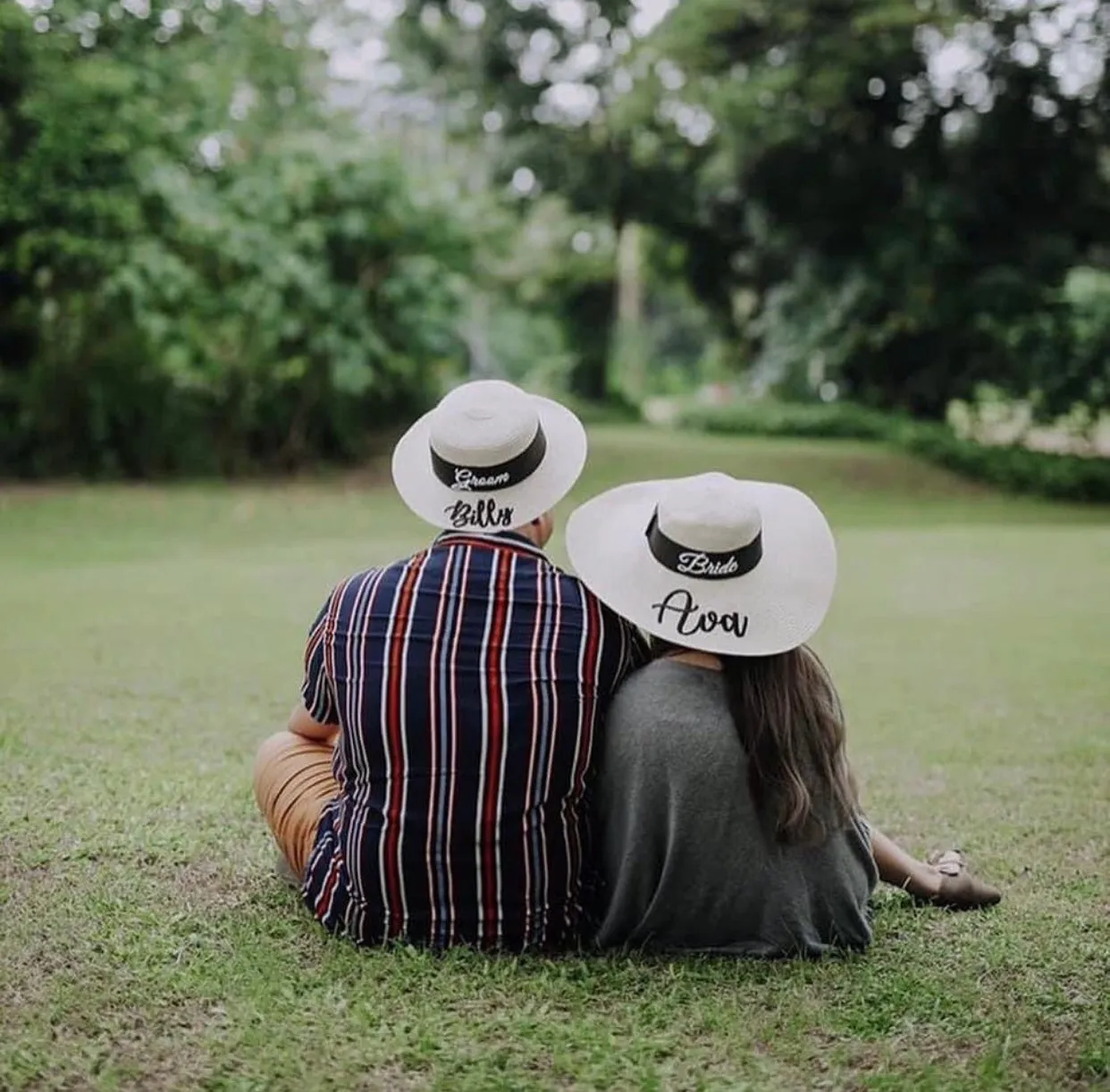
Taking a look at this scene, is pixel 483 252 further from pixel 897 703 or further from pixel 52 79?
pixel 897 703

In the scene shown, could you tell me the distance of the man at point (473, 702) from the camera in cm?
311

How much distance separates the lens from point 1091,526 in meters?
14.9

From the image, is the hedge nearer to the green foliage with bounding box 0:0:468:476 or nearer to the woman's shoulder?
the green foliage with bounding box 0:0:468:476

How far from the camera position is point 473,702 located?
309 centimetres

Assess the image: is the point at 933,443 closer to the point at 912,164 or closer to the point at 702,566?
the point at 912,164

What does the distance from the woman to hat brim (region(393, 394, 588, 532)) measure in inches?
4.0

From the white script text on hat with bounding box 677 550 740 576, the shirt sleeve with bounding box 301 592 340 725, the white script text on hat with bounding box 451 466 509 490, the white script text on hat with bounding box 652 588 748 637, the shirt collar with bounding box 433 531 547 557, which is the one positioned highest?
Answer: the white script text on hat with bounding box 451 466 509 490

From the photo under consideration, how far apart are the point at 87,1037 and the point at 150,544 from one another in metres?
9.89

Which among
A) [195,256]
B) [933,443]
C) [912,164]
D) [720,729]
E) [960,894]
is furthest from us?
[912,164]

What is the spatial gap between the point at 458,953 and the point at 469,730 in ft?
1.64

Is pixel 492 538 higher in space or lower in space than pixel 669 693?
higher

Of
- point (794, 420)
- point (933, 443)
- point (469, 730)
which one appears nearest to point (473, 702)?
point (469, 730)

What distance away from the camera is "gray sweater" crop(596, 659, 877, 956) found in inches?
124

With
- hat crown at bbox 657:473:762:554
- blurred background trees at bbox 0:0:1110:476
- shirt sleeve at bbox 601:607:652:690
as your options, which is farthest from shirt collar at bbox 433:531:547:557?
blurred background trees at bbox 0:0:1110:476
